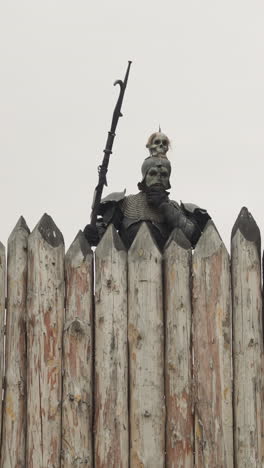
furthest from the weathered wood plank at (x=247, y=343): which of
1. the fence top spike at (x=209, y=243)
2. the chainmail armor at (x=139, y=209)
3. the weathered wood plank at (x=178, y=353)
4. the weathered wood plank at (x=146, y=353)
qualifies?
the chainmail armor at (x=139, y=209)

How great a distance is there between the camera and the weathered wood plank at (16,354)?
19.0ft

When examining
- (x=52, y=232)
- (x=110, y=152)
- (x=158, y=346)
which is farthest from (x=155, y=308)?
(x=110, y=152)

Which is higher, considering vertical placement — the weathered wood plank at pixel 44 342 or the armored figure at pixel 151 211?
the armored figure at pixel 151 211

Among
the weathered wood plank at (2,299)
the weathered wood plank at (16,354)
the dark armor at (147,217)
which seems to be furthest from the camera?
the dark armor at (147,217)

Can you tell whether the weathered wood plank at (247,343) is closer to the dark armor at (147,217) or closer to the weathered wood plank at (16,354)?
the dark armor at (147,217)

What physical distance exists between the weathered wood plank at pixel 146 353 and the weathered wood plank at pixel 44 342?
52 centimetres

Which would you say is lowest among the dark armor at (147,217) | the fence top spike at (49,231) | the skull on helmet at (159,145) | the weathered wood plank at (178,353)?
the weathered wood plank at (178,353)

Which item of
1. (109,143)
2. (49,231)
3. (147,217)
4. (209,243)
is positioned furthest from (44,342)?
(109,143)

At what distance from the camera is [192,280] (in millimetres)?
5895

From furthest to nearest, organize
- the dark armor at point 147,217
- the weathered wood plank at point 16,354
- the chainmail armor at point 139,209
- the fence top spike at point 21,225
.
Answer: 1. the chainmail armor at point 139,209
2. the dark armor at point 147,217
3. the fence top spike at point 21,225
4. the weathered wood plank at point 16,354

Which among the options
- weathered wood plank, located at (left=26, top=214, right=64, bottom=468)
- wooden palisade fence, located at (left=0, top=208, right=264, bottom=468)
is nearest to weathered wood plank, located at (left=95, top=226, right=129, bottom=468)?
wooden palisade fence, located at (left=0, top=208, right=264, bottom=468)

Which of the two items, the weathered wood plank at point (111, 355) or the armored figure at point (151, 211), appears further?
the armored figure at point (151, 211)

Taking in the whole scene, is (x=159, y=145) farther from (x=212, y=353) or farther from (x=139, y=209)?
(x=212, y=353)

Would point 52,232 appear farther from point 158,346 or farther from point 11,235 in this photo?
point 158,346
